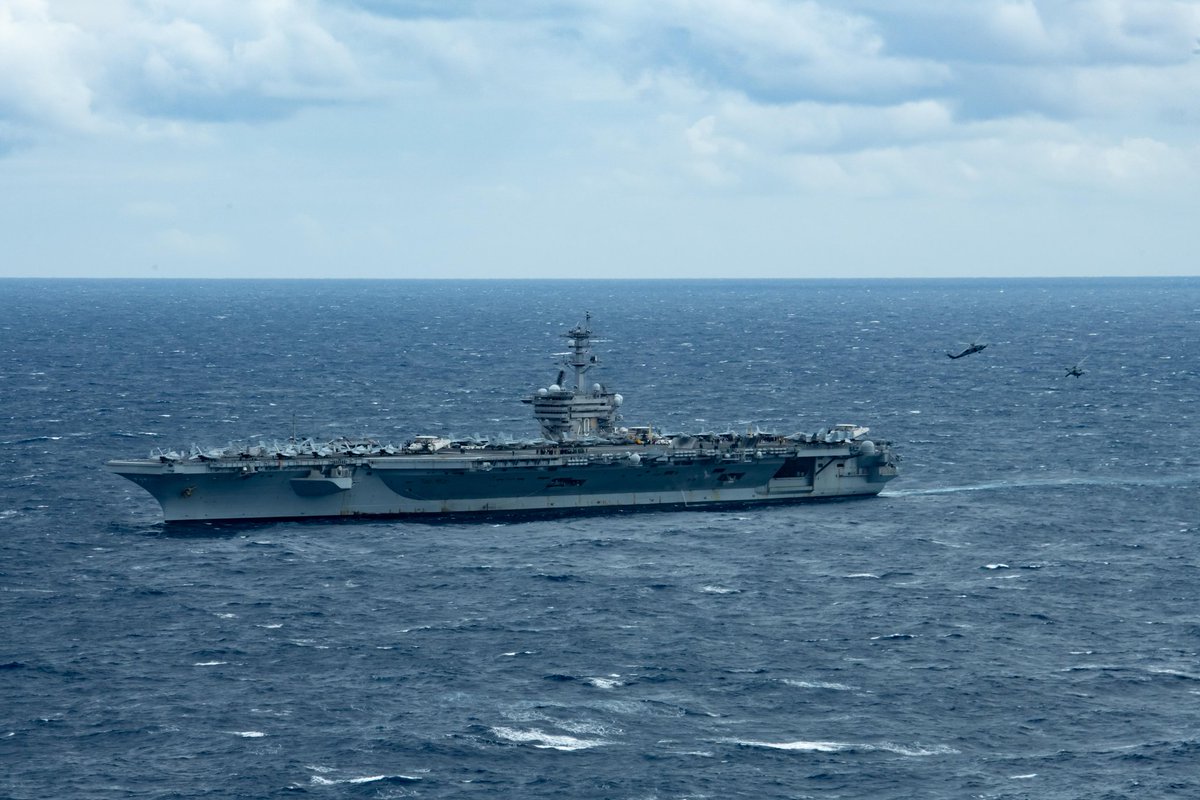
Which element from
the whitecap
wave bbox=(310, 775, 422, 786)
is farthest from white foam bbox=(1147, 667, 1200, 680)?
wave bbox=(310, 775, 422, 786)

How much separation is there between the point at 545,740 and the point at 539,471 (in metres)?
27.7

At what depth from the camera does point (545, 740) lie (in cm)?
3762

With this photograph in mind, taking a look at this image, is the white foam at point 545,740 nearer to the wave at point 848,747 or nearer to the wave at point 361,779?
the wave at point 361,779

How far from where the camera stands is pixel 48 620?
47031mm

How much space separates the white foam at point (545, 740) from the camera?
122 ft

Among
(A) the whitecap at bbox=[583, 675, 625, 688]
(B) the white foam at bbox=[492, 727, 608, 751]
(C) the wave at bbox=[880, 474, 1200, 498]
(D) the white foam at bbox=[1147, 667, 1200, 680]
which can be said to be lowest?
(B) the white foam at bbox=[492, 727, 608, 751]

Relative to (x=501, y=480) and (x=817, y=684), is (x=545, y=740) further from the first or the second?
(x=501, y=480)

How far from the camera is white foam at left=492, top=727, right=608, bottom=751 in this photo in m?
37.3

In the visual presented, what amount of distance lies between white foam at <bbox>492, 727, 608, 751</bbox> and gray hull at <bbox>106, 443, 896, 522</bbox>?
2543cm

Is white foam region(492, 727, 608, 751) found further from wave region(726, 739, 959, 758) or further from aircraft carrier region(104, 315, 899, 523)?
aircraft carrier region(104, 315, 899, 523)

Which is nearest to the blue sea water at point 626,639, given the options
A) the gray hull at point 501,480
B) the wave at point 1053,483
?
the wave at point 1053,483

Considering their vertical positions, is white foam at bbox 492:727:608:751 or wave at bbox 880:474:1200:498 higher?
wave at bbox 880:474:1200:498

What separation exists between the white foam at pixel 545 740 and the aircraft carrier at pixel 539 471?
25417mm

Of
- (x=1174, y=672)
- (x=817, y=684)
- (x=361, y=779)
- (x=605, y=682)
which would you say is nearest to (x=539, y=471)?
(x=605, y=682)
